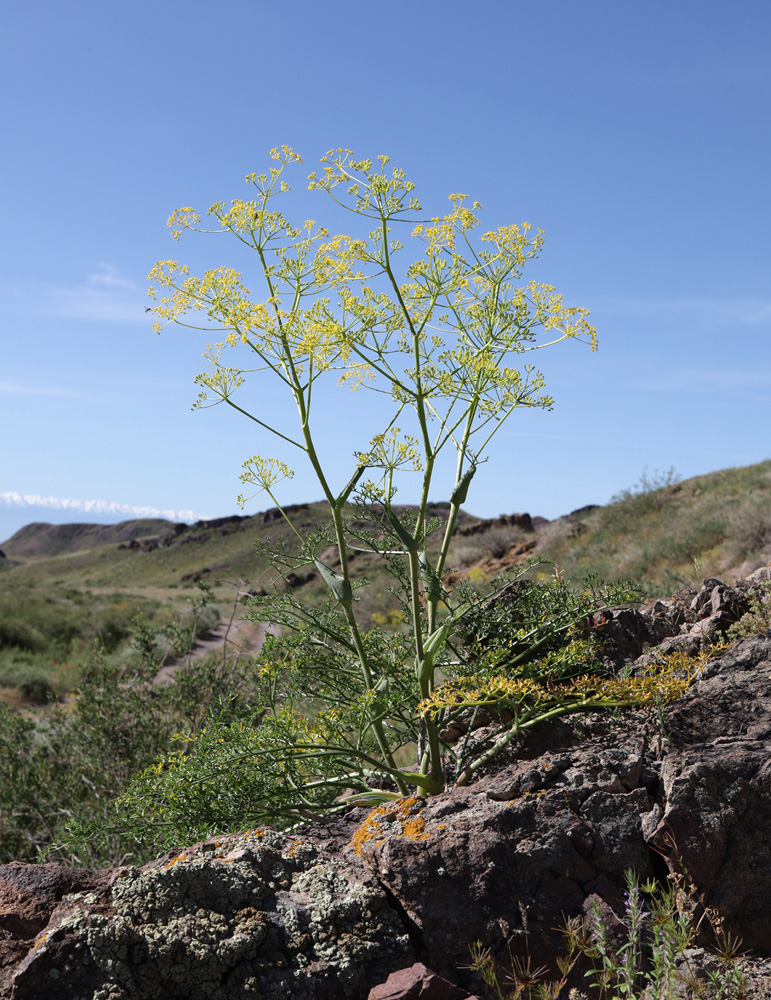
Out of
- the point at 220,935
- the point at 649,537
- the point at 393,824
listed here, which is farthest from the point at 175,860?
the point at 649,537

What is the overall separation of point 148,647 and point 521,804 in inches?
185

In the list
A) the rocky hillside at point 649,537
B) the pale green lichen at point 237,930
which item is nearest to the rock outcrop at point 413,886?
the pale green lichen at point 237,930

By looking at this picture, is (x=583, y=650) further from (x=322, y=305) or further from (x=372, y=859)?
(x=322, y=305)

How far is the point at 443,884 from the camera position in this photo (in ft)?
8.44

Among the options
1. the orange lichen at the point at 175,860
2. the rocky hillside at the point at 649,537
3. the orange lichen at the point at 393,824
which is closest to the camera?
the orange lichen at the point at 175,860

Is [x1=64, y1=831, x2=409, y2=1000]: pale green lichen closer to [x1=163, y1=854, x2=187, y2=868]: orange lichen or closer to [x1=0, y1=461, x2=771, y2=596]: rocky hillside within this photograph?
[x1=163, y1=854, x2=187, y2=868]: orange lichen

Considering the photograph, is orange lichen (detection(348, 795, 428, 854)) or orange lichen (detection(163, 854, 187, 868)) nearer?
orange lichen (detection(163, 854, 187, 868))

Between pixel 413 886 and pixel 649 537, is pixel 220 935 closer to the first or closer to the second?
pixel 413 886

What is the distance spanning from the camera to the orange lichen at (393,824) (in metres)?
2.77

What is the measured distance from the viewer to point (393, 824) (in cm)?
287

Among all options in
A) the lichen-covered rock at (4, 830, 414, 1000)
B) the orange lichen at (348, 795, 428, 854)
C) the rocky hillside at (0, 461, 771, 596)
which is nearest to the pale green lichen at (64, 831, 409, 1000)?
the lichen-covered rock at (4, 830, 414, 1000)

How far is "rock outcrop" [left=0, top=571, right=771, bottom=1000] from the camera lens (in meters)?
2.26

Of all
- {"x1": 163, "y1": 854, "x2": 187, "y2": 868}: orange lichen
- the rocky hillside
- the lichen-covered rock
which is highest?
the rocky hillside

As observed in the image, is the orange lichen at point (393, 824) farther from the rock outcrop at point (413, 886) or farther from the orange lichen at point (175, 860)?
the orange lichen at point (175, 860)
